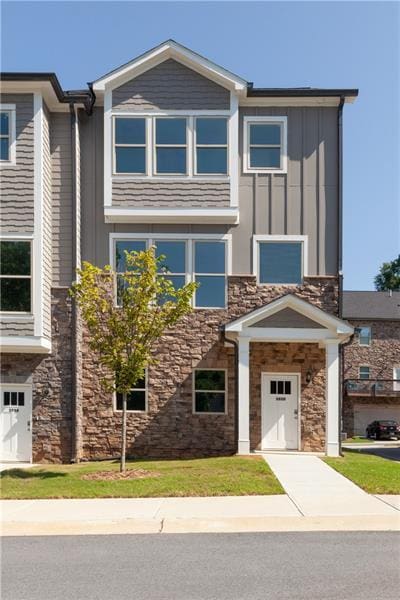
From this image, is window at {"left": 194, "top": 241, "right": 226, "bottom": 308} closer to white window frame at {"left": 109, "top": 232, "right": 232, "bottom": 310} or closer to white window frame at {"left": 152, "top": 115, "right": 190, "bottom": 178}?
white window frame at {"left": 109, "top": 232, "right": 232, "bottom": 310}

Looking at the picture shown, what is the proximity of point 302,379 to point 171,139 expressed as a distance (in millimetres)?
7797

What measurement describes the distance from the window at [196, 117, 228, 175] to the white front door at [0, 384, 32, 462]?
799cm

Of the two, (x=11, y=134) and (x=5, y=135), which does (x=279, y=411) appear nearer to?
(x=11, y=134)

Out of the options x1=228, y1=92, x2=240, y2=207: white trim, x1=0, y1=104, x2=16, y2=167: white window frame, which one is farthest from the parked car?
x1=0, y1=104, x2=16, y2=167: white window frame

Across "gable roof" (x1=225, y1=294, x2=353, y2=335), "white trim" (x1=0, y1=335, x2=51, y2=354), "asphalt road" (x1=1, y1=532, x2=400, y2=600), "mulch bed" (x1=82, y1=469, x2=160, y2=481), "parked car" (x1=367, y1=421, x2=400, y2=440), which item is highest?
"gable roof" (x1=225, y1=294, x2=353, y2=335)

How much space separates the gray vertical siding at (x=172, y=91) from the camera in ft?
59.6

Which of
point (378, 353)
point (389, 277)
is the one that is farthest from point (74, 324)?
point (389, 277)

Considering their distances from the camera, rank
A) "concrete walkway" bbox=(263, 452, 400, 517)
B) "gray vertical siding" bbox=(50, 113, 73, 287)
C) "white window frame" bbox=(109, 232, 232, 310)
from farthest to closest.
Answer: "white window frame" bbox=(109, 232, 232, 310), "gray vertical siding" bbox=(50, 113, 73, 287), "concrete walkway" bbox=(263, 452, 400, 517)

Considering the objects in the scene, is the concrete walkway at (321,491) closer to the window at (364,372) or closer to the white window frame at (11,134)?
the white window frame at (11,134)

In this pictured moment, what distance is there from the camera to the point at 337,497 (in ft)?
35.3

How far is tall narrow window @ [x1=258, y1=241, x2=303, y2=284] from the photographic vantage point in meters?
18.4

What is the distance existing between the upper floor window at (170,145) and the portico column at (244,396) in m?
5.04

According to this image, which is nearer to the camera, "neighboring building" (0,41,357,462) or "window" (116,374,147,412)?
"neighboring building" (0,41,357,462)

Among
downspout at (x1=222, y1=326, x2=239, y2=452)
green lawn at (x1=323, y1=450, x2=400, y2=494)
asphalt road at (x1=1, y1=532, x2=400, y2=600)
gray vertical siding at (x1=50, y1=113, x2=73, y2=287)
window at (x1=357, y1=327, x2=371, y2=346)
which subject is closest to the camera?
asphalt road at (x1=1, y1=532, x2=400, y2=600)
